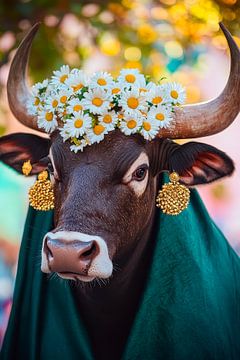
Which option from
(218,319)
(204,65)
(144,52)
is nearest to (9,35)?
(144,52)

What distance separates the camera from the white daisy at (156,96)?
4.38m

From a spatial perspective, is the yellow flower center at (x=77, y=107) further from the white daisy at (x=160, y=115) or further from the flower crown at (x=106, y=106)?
the white daisy at (x=160, y=115)

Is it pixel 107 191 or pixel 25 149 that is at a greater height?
pixel 107 191

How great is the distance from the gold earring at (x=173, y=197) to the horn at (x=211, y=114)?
257 mm

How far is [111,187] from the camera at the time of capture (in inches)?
166

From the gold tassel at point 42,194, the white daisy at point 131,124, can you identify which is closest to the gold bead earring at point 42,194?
the gold tassel at point 42,194

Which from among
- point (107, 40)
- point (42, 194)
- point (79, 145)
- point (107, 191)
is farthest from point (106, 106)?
point (107, 40)

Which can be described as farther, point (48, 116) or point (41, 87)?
point (41, 87)

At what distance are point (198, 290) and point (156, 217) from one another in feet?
1.63

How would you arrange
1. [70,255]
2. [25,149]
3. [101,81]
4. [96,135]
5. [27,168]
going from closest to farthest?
[70,255] → [96,135] → [101,81] → [27,168] → [25,149]

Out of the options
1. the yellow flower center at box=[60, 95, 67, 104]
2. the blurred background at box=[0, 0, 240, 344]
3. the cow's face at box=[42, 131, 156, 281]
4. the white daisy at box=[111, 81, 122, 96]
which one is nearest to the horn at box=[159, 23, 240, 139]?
the cow's face at box=[42, 131, 156, 281]

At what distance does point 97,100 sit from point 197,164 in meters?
0.70

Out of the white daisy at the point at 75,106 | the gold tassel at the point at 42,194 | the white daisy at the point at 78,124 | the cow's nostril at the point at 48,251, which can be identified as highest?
the white daisy at the point at 75,106

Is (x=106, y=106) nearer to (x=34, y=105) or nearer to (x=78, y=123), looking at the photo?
(x=78, y=123)
